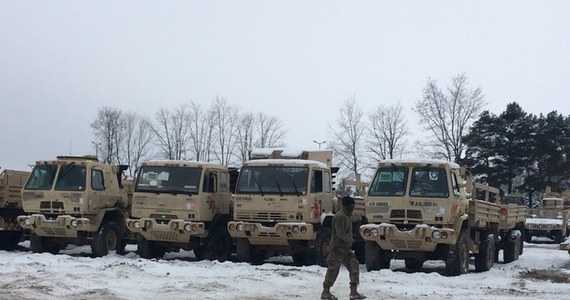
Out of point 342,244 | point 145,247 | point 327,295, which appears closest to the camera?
point 327,295

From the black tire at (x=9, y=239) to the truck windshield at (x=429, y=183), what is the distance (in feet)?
41.0

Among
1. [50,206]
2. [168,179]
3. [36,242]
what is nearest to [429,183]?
[168,179]

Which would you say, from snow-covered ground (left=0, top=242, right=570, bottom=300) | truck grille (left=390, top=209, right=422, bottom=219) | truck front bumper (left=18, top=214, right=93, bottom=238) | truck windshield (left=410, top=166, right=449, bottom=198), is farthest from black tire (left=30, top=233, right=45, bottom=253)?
truck windshield (left=410, top=166, right=449, bottom=198)

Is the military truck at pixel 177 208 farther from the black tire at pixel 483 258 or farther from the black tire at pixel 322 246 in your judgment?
the black tire at pixel 483 258

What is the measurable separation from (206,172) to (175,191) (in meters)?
0.96

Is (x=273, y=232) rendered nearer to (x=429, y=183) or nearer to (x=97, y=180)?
(x=429, y=183)

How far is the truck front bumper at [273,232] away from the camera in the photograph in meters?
16.8

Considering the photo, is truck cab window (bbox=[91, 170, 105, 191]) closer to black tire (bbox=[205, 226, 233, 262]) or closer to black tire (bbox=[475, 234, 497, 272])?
black tire (bbox=[205, 226, 233, 262])

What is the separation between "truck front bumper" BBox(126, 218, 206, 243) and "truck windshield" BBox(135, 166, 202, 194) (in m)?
0.85

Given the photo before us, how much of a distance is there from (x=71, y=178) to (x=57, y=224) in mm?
1370

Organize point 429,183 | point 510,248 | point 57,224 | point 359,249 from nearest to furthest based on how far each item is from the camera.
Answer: point 429,183 → point 57,224 → point 359,249 → point 510,248

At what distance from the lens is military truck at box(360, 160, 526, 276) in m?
15.4

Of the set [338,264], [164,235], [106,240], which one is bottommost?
[106,240]

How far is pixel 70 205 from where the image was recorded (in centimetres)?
1861
